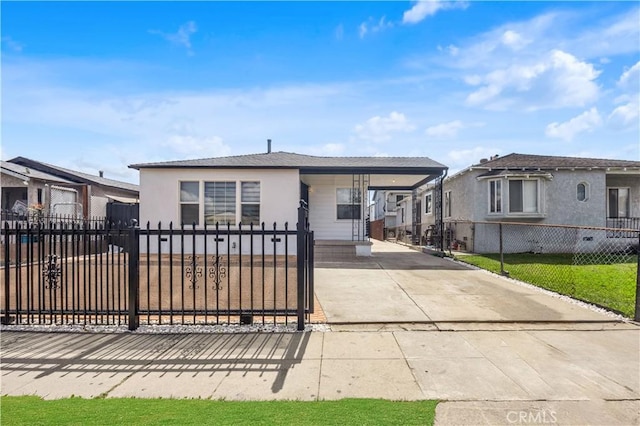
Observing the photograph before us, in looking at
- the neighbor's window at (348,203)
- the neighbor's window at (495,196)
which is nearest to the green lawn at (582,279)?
the neighbor's window at (495,196)

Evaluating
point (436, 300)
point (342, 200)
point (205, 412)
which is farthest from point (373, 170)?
point (205, 412)

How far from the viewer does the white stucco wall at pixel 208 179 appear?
1258 centimetres

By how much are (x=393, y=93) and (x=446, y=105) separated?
6.35 feet

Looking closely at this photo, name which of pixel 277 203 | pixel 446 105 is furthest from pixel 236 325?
pixel 446 105

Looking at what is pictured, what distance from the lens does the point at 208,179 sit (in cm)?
1272

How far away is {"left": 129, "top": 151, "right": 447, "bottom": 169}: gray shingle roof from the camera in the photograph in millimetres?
12453

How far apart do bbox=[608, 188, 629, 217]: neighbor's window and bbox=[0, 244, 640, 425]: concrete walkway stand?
14803mm

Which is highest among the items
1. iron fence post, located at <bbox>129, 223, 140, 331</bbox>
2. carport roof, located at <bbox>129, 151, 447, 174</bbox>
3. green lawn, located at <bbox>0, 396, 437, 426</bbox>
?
carport roof, located at <bbox>129, 151, 447, 174</bbox>

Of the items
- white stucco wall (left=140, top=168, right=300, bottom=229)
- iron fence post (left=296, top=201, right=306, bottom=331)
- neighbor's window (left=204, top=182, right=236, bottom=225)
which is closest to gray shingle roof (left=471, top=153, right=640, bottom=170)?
white stucco wall (left=140, top=168, right=300, bottom=229)

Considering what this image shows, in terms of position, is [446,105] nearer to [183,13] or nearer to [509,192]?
[509,192]

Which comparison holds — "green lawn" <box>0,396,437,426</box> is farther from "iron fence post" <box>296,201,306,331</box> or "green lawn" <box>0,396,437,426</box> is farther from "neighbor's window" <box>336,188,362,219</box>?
"neighbor's window" <box>336,188,362,219</box>

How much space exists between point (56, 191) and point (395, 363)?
68.2 ft

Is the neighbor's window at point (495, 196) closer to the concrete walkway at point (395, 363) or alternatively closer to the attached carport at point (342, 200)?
the attached carport at point (342, 200)

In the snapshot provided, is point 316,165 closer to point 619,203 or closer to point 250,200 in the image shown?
point 250,200
